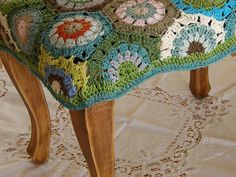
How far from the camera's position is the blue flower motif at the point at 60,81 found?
0.65 metres

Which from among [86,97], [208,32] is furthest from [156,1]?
[86,97]

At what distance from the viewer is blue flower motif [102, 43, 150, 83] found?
2.14ft

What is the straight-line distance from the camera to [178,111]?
1.19 m

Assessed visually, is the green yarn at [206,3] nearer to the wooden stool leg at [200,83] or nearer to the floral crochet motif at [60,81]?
the floral crochet motif at [60,81]

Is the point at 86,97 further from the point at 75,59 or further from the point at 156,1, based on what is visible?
the point at 156,1

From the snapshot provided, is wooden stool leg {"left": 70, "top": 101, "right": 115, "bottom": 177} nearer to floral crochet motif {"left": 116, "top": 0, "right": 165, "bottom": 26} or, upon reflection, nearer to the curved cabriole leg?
floral crochet motif {"left": 116, "top": 0, "right": 165, "bottom": 26}

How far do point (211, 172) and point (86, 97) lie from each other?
0.46 metres

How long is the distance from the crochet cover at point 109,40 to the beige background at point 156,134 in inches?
13.9

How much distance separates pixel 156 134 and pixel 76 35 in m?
0.51

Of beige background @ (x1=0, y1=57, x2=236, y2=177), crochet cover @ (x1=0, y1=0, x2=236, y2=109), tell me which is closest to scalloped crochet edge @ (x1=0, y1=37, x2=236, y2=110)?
crochet cover @ (x1=0, y1=0, x2=236, y2=109)

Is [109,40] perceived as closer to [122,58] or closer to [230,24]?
[122,58]

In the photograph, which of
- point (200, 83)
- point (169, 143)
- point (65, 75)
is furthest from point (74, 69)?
point (200, 83)

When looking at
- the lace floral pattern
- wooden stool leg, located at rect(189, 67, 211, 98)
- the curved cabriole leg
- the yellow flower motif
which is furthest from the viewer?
wooden stool leg, located at rect(189, 67, 211, 98)

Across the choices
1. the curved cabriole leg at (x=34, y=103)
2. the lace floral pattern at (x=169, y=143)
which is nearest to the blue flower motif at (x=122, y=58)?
the curved cabriole leg at (x=34, y=103)
